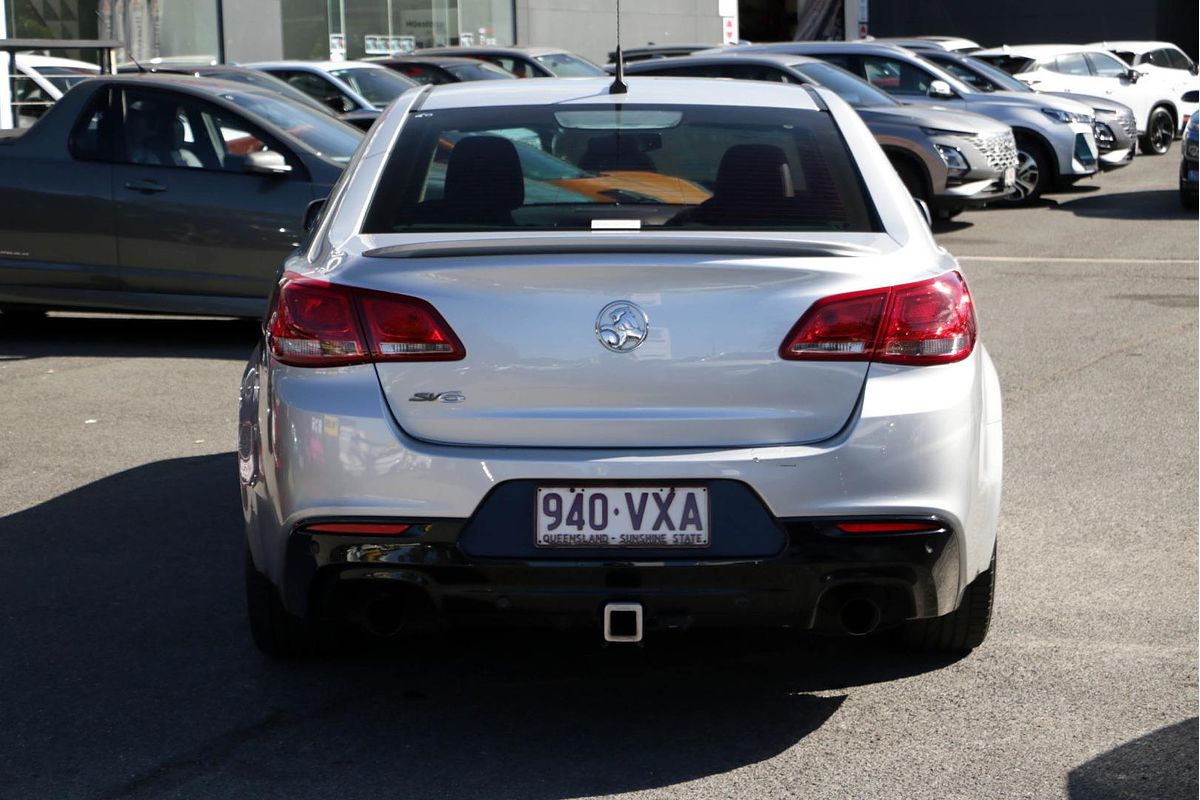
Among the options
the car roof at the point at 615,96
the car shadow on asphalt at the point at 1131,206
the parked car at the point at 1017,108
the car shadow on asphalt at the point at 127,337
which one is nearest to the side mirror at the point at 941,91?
the parked car at the point at 1017,108

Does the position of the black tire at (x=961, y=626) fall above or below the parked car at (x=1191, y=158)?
below

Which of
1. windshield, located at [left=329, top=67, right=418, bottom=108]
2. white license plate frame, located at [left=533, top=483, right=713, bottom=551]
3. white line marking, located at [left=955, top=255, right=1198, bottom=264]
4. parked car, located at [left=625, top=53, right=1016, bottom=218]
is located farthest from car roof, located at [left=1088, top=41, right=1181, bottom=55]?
white license plate frame, located at [left=533, top=483, right=713, bottom=551]

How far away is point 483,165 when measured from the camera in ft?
14.2

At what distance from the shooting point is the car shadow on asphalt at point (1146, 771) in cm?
370

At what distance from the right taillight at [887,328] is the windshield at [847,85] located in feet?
42.9

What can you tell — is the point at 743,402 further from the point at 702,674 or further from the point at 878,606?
the point at 702,674

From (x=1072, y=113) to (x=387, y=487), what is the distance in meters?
16.0

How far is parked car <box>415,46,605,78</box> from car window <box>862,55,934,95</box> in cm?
414

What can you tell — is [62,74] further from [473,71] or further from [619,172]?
[619,172]

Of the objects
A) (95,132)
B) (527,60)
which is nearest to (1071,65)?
(527,60)

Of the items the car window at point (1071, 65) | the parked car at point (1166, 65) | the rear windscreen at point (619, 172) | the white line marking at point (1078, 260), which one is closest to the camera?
the rear windscreen at point (619, 172)

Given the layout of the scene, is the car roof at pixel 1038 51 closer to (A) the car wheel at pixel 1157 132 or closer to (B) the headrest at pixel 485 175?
(A) the car wheel at pixel 1157 132

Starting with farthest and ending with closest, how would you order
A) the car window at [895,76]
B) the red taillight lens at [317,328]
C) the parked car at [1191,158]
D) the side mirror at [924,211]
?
the car window at [895,76]
the parked car at [1191,158]
the side mirror at [924,211]
the red taillight lens at [317,328]

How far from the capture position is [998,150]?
16.0 m
